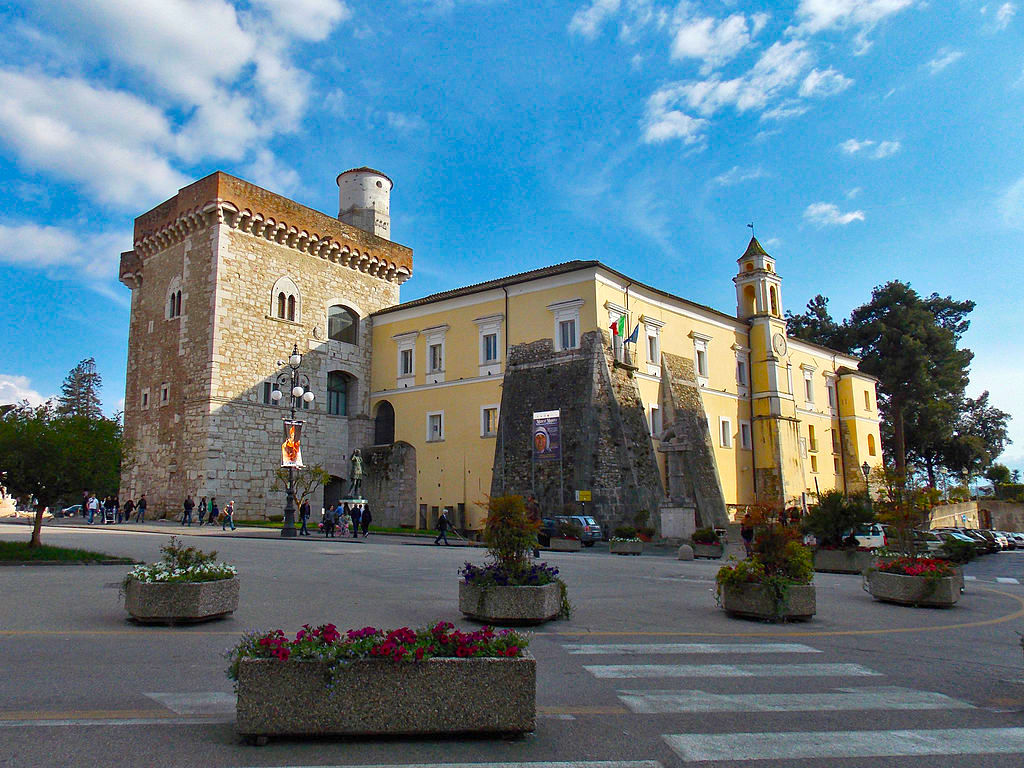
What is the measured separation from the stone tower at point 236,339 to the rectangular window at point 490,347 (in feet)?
28.1

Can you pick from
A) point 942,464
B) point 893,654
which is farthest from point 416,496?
point 942,464

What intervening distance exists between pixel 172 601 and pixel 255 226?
3194 cm

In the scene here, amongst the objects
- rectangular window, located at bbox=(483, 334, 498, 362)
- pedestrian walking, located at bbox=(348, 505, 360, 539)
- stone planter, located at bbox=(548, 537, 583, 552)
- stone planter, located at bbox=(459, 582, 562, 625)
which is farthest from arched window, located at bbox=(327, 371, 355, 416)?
stone planter, located at bbox=(459, 582, 562, 625)

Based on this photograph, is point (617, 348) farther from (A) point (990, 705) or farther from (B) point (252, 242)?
(A) point (990, 705)

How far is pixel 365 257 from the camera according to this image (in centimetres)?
4331

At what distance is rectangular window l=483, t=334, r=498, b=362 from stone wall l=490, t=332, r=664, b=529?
1878mm

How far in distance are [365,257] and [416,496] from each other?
14115 mm

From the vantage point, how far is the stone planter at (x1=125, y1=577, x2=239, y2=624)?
8.77m

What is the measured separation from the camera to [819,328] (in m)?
68.1

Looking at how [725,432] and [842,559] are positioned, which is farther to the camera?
[725,432]

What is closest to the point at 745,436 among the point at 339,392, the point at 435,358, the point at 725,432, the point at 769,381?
the point at 725,432

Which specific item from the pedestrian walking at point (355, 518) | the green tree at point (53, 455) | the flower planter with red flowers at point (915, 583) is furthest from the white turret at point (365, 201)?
the flower planter with red flowers at point (915, 583)

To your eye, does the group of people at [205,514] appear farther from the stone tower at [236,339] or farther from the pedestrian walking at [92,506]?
the pedestrian walking at [92,506]

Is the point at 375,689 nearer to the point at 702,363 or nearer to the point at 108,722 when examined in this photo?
the point at 108,722
